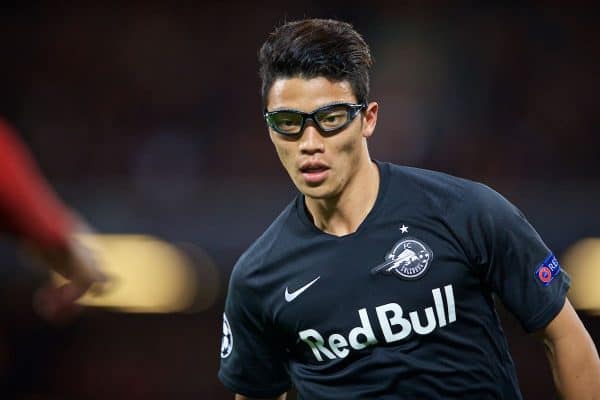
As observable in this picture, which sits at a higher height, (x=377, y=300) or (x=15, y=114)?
(x=15, y=114)

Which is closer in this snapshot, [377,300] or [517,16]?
[377,300]

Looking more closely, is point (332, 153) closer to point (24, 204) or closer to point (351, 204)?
point (351, 204)

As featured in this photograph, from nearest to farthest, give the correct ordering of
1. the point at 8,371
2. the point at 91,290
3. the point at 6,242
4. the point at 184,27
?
the point at 91,290
the point at 6,242
the point at 8,371
the point at 184,27

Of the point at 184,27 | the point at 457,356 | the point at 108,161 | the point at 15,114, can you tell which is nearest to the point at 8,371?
the point at 108,161

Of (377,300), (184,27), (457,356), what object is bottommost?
(457,356)

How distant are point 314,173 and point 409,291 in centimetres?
52

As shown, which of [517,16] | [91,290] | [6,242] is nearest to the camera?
[91,290]

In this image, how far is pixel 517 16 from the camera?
1252 centimetres

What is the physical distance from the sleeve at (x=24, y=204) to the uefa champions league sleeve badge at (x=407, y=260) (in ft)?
4.46

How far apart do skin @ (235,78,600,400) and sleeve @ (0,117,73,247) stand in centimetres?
116

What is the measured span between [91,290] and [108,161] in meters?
9.22

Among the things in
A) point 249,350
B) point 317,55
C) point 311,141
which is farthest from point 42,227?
point 249,350

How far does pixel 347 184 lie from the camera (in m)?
3.60

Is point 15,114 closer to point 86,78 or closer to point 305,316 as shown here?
point 86,78
